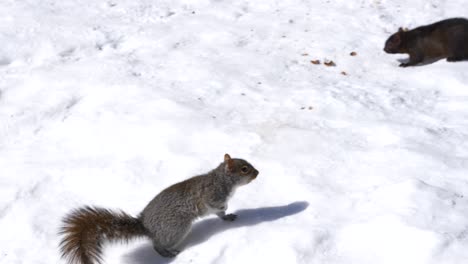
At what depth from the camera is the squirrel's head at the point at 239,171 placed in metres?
4.35

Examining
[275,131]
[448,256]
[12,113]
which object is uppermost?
[448,256]

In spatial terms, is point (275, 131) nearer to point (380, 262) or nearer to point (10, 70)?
point (380, 262)

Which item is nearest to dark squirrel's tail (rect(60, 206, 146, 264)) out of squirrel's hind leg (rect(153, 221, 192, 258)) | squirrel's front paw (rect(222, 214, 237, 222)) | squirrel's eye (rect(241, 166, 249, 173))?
squirrel's hind leg (rect(153, 221, 192, 258))

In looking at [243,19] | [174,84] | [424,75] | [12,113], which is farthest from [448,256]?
[243,19]

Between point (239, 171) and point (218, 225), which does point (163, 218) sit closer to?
point (218, 225)

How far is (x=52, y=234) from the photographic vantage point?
4.44 metres

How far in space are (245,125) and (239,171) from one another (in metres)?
1.39

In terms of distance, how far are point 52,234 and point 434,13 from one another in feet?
22.5

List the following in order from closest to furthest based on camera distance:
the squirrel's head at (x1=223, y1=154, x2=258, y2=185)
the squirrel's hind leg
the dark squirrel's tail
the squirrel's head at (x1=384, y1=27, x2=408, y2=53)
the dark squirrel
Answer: the dark squirrel's tail
the squirrel's hind leg
the squirrel's head at (x1=223, y1=154, x2=258, y2=185)
the dark squirrel
the squirrel's head at (x1=384, y1=27, x2=408, y2=53)

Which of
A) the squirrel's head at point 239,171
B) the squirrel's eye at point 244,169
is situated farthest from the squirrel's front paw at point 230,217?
the squirrel's eye at point 244,169

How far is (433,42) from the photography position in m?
7.14

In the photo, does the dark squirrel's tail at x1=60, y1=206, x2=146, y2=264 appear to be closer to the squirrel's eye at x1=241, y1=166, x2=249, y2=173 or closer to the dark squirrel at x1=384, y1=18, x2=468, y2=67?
the squirrel's eye at x1=241, y1=166, x2=249, y2=173

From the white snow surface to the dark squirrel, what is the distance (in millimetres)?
222

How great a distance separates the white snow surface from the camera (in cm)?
409
